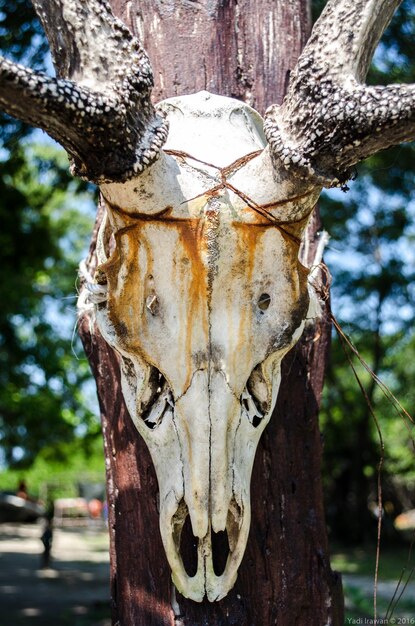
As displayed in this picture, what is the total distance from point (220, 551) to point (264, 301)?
2.28 feet

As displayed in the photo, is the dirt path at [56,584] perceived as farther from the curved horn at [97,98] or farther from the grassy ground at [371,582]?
the curved horn at [97,98]

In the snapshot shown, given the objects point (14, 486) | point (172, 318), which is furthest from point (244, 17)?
point (14, 486)

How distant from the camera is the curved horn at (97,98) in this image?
1.90 meters

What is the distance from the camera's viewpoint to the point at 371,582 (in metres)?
12.4

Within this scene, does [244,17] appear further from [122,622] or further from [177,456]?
[122,622]

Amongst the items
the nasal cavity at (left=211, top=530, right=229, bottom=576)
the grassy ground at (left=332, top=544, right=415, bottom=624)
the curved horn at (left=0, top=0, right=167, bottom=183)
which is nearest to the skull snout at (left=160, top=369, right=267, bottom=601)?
the nasal cavity at (left=211, top=530, right=229, bottom=576)

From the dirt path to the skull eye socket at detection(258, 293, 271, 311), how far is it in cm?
800

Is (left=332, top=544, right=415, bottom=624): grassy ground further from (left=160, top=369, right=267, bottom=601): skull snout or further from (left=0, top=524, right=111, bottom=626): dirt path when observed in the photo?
(left=160, top=369, right=267, bottom=601): skull snout

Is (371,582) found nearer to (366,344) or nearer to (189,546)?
(366,344)

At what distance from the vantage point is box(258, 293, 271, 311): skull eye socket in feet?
7.36

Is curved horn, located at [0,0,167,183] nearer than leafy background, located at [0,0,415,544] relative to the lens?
Yes

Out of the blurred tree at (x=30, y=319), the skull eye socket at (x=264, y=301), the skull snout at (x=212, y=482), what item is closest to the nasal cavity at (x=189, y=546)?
the skull snout at (x=212, y=482)

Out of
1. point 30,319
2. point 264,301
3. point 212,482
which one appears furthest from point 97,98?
point 30,319

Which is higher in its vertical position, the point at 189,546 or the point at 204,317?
the point at 204,317
